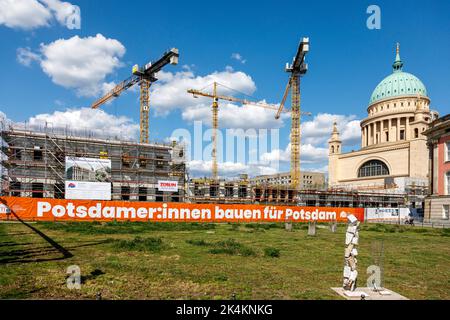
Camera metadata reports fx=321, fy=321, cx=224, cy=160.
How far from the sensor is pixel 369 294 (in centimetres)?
848

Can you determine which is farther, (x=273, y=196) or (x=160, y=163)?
(x=273, y=196)

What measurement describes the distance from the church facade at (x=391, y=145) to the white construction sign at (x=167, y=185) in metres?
57.2

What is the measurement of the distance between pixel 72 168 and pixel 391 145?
79983 millimetres

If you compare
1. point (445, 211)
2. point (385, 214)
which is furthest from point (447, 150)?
point (385, 214)

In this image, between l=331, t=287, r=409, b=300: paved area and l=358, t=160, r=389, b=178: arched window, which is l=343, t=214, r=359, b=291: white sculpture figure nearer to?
l=331, t=287, r=409, b=300: paved area

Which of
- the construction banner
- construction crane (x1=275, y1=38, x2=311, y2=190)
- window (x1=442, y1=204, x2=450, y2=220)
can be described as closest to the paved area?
the construction banner

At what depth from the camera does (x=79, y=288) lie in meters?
8.65

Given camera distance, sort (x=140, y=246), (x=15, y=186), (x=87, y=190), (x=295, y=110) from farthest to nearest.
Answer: (x=295, y=110) < (x=87, y=190) < (x=15, y=186) < (x=140, y=246)

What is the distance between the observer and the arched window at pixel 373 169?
90062 millimetres

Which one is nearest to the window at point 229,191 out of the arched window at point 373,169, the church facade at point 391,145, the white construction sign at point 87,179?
the white construction sign at point 87,179

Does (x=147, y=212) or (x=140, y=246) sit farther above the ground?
(x=140, y=246)

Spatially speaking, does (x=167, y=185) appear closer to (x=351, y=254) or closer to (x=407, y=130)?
(x=351, y=254)

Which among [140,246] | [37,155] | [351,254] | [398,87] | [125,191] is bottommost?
[140,246]
